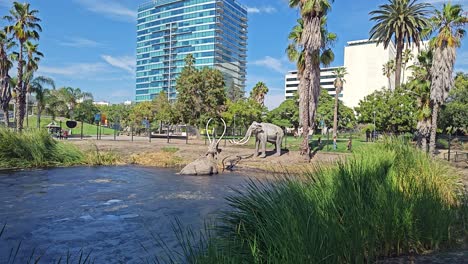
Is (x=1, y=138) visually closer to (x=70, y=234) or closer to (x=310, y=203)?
(x=70, y=234)

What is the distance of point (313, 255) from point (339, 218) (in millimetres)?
1424

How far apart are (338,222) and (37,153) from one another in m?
19.7

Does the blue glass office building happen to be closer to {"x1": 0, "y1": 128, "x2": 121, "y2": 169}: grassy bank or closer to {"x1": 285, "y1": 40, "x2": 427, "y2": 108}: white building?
{"x1": 285, "y1": 40, "x2": 427, "y2": 108}: white building

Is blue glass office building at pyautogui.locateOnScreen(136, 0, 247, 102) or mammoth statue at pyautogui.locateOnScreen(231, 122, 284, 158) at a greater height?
blue glass office building at pyautogui.locateOnScreen(136, 0, 247, 102)

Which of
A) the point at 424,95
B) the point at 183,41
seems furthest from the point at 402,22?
the point at 183,41

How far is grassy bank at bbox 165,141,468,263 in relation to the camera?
3513 millimetres

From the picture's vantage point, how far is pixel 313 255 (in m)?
3.41

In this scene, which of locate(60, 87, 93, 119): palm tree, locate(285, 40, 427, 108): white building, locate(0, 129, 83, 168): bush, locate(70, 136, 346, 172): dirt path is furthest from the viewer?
locate(285, 40, 427, 108): white building

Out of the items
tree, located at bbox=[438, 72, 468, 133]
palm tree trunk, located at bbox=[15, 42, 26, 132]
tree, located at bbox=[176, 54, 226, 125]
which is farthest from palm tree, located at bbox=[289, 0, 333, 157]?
palm tree trunk, located at bbox=[15, 42, 26, 132]

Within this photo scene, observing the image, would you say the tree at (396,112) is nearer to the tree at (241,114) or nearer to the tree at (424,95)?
the tree at (424,95)

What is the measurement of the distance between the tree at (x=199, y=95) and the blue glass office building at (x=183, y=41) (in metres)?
89.6

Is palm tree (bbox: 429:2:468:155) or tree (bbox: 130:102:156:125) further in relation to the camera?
tree (bbox: 130:102:156:125)

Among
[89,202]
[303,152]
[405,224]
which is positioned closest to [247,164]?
[303,152]

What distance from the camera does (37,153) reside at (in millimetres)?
19719
